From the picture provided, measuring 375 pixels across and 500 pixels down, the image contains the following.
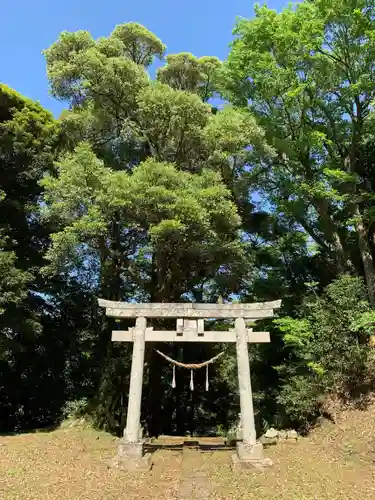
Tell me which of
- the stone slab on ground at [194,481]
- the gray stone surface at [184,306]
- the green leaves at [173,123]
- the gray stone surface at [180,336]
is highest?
the green leaves at [173,123]

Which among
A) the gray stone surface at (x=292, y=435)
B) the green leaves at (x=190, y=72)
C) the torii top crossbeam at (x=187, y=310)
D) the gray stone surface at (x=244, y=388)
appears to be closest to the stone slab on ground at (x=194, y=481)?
the gray stone surface at (x=244, y=388)

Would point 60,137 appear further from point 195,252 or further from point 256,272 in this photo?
point 256,272

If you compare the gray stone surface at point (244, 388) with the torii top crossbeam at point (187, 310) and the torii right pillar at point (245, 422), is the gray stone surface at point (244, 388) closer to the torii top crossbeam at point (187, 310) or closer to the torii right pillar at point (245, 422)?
→ the torii right pillar at point (245, 422)

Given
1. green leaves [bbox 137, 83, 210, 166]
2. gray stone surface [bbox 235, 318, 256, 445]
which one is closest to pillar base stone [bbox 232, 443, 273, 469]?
gray stone surface [bbox 235, 318, 256, 445]

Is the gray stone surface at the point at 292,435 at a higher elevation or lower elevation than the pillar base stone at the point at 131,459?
higher

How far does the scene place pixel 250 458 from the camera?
7883 mm

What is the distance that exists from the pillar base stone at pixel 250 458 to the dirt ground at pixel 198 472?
0.64ft

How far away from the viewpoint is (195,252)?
39.6 feet

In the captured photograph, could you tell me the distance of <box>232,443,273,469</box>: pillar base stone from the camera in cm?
777

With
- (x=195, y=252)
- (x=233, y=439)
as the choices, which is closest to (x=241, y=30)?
(x=195, y=252)

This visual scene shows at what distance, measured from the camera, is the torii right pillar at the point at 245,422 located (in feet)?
25.8

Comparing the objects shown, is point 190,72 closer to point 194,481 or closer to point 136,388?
point 136,388

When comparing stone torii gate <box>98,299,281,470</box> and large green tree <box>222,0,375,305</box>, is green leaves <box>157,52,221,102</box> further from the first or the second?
stone torii gate <box>98,299,281,470</box>

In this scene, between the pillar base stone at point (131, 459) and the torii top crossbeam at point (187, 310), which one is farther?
the torii top crossbeam at point (187, 310)
